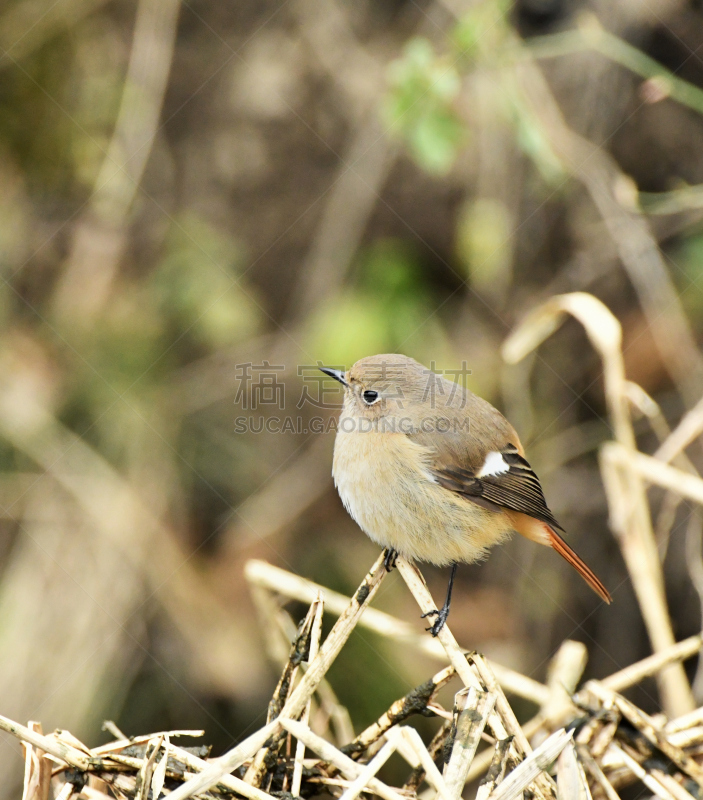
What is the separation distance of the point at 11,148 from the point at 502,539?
4.15 m

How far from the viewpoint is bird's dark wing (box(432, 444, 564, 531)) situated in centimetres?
319

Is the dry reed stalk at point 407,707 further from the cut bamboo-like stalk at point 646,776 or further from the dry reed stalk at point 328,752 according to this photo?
the cut bamboo-like stalk at point 646,776

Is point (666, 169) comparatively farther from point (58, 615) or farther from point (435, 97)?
point (58, 615)

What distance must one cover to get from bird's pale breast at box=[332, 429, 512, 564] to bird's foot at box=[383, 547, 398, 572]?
0.09m

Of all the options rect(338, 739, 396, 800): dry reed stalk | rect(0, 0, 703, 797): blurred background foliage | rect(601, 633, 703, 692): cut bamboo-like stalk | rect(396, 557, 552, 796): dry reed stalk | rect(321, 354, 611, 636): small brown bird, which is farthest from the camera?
rect(0, 0, 703, 797): blurred background foliage

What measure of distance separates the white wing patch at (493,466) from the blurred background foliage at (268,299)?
4.88 feet

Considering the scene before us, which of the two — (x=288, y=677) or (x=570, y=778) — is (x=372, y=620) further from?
(x=570, y=778)

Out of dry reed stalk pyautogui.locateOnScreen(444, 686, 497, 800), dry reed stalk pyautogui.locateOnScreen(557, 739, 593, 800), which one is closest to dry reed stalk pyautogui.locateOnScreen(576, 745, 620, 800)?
dry reed stalk pyautogui.locateOnScreen(557, 739, 593, 800)

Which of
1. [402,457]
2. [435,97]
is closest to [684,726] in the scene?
[402,457]

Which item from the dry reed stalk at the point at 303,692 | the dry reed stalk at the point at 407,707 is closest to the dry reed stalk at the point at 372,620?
the dry reed stalk at the point at 303,692

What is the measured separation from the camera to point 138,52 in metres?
4.91

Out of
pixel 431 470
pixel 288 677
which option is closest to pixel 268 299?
pixel 431 470

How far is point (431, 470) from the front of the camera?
10.4 feet

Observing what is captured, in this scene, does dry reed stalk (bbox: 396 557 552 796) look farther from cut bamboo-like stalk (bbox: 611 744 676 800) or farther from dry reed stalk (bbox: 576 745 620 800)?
cut bamboo-like stalk (bbox: 611 744 676 800)
